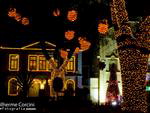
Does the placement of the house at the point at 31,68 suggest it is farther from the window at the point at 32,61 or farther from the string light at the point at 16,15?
the string light at the point at 16,15

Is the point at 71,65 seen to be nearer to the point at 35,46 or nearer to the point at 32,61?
the point at 32,61

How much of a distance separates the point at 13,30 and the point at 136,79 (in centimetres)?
2781

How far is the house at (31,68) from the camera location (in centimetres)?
3747

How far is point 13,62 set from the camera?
38.1 meters

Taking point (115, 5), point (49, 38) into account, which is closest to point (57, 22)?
point (49, 38)

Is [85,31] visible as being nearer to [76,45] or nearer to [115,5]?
[76,45]

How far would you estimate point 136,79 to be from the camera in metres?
13.7

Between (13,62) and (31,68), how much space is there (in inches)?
76.2

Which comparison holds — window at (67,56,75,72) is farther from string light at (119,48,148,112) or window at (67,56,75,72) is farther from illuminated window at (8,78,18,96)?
string light at (119,48,148,112)

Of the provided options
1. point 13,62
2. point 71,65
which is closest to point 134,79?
point 71,65

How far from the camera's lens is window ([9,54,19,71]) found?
124ft

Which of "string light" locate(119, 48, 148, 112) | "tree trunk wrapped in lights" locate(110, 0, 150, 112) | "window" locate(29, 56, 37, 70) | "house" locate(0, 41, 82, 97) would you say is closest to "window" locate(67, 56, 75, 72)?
"house" locate(0, 41, 82, 97)

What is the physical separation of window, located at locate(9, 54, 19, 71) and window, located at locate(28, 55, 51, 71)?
1.22 m

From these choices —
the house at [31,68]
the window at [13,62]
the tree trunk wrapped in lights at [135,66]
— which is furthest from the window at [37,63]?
the tree trunk wrapped in lights at [135,66]
